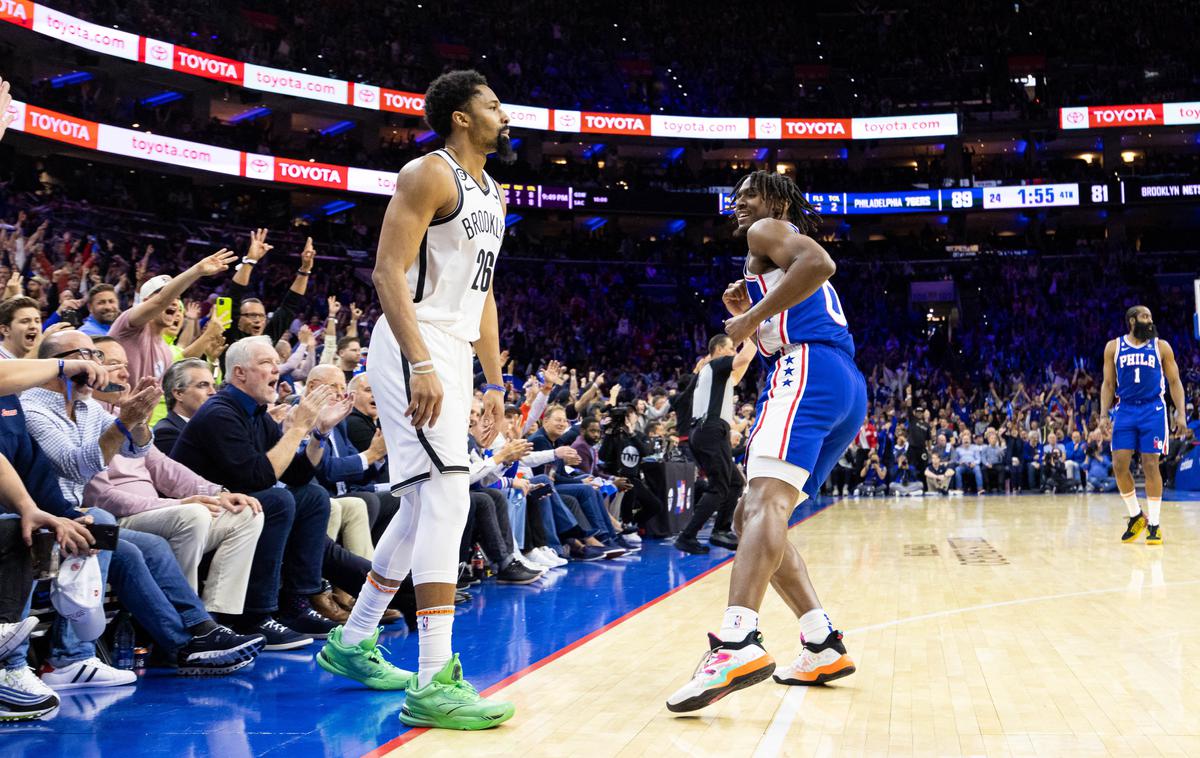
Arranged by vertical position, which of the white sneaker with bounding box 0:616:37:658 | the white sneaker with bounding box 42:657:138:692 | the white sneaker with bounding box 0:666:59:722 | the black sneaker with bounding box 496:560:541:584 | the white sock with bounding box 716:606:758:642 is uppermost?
the white sneaker with bounding box 0:616:37:658

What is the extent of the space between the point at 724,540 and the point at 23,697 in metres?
6.81

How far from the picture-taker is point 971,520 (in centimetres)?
1220

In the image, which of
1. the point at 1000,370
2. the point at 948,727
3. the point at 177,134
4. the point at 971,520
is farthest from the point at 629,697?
the point at 1000,370

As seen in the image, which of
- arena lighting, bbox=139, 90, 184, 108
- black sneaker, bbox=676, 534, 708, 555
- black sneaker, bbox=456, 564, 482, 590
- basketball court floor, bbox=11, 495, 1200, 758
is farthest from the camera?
arena lighting, bbox=139, 90, 184, 108

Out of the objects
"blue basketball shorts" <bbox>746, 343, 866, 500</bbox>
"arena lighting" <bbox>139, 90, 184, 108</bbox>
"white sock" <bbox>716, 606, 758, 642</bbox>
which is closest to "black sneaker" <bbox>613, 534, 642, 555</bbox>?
"blue basketball shorts" <bbox>746, 343, 866, 500</bbox>

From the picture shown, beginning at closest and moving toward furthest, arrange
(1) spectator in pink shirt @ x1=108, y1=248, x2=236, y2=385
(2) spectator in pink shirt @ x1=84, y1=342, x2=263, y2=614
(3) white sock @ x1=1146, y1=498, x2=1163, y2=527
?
(2) spectator in pink shirt @ x1=84, y1=342, x2=263, y2=614, (1) spectator in pink shirt @ x1=108, y1=248, x2=236, y2=385, (3) white sock @ x1=1146, y1=498, x2=1163, y2=527

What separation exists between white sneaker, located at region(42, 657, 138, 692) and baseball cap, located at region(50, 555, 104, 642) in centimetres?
28

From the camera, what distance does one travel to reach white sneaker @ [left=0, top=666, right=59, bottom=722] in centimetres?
325

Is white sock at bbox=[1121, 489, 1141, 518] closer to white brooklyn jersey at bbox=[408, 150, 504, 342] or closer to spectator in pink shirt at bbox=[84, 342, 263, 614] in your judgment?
white brooklyn jersey at bbox=[408, 150, 504, 342]

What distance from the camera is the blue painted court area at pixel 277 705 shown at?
293cm

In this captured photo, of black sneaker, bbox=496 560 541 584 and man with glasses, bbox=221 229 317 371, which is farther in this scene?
black sneaker, bbox=496 560 541 584

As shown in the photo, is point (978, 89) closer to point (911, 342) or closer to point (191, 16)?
point (911, 342)

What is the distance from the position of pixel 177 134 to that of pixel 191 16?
155 inches

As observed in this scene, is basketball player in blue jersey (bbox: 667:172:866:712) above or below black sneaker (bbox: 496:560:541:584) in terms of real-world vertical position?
above
